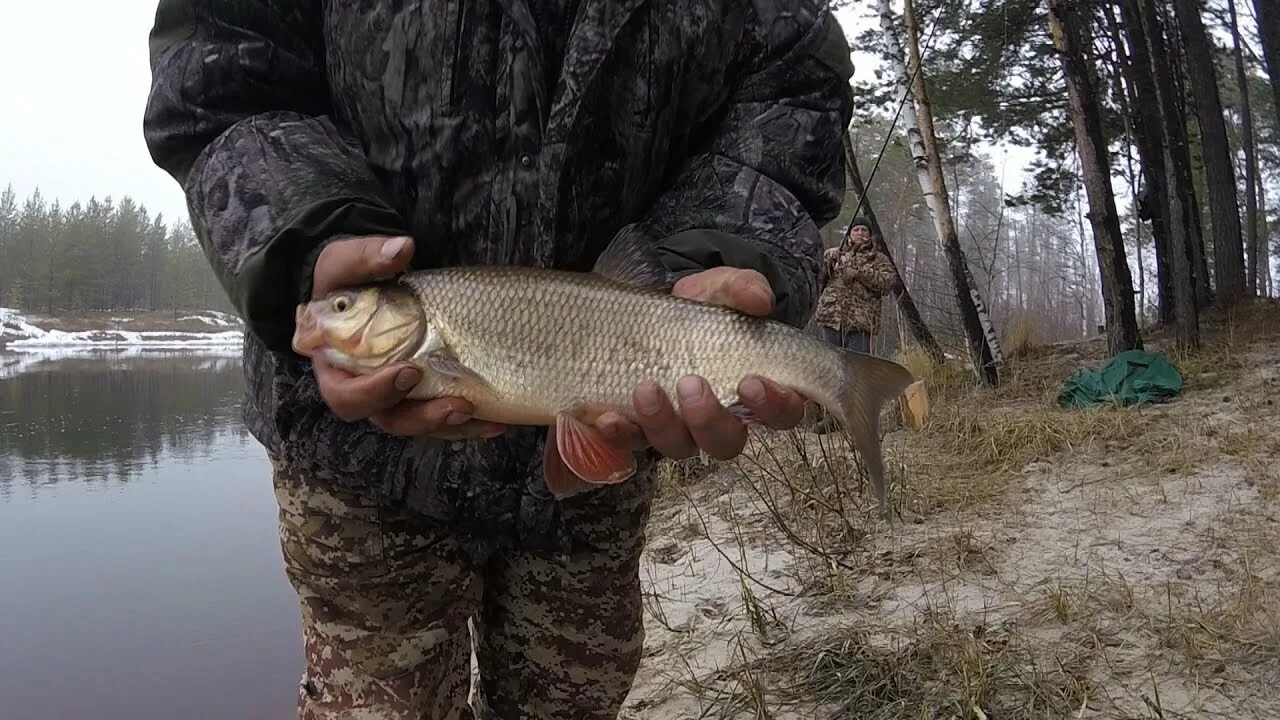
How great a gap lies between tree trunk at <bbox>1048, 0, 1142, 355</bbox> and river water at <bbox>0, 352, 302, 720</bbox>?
9.68 m

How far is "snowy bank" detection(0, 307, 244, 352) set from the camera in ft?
→ 168

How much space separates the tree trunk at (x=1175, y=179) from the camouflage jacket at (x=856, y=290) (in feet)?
12.3

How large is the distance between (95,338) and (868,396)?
214ft

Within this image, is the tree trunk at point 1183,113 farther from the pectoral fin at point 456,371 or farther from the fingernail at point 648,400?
the pectoral fin at point 456,371

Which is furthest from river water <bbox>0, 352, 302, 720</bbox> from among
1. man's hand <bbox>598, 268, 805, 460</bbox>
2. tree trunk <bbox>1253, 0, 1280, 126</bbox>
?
tree trunk <bbox>1253, 0, 1280, 126</bbox>

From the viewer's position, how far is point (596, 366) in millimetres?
2004

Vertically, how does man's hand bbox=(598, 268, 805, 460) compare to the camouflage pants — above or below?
above

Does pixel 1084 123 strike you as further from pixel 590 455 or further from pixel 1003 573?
pixel 590 455

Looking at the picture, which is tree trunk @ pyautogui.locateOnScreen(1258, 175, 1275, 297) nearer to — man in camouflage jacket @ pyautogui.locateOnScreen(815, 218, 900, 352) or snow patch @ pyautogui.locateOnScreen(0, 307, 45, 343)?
man in camouflage jacket @ pyautogui.locateOnScreen(815, 218, 900, 352)

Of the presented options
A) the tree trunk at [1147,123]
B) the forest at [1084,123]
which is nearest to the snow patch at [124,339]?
the forest at [1084,123]

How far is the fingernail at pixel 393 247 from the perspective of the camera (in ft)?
5.34

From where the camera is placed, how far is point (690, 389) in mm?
1856

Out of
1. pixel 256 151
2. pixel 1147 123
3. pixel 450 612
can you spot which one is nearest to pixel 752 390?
pixel 450 612

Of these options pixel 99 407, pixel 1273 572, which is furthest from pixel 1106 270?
pixel 99 407
